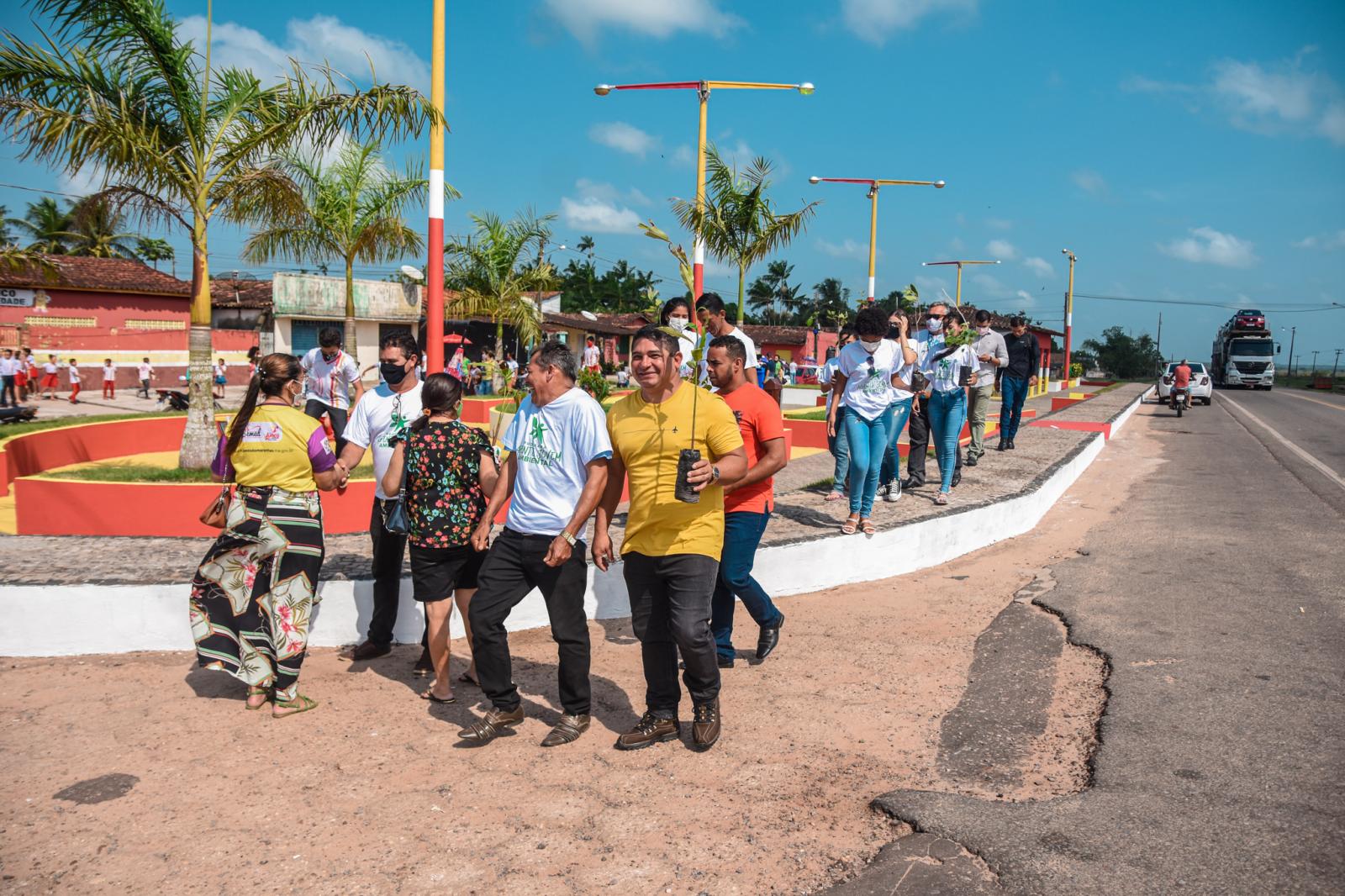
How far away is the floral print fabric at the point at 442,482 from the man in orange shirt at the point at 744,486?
1.22m

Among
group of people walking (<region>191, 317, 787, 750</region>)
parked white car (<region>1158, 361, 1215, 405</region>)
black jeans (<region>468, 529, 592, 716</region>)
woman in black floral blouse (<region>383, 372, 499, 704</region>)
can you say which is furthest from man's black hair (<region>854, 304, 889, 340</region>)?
parked white car (<region>1158, 361, 1215, 405</region>)

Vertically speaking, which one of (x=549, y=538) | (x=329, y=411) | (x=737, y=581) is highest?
(x=329, y=411)

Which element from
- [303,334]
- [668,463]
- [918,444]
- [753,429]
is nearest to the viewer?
[668,463]

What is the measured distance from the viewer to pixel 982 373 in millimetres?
9930

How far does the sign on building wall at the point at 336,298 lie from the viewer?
121ft

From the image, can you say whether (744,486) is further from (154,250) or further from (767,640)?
(154,250)

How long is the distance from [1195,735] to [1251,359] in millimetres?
48840

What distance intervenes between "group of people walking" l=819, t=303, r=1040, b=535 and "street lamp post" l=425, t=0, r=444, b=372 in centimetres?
390

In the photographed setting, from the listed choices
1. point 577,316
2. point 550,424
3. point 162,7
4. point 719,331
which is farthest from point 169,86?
point 577,316

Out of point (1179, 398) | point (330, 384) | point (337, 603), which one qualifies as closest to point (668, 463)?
point (337, 603)

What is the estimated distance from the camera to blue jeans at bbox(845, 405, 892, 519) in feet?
22.6

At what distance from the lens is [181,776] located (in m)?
3.82

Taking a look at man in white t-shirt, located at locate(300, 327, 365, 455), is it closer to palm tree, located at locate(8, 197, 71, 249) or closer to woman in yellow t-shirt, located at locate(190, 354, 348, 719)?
woman in yellow t-shirt, located at locate(190, 354, 348, 719)

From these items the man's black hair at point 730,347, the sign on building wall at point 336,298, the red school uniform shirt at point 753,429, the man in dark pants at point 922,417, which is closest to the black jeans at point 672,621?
the red school uniform shirt at point 753,429
